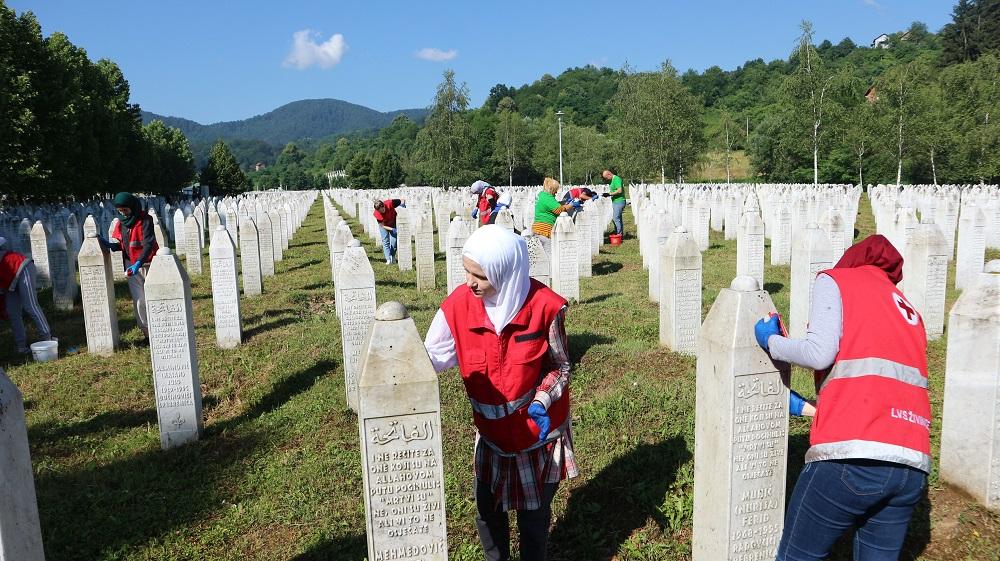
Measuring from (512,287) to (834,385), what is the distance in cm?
143

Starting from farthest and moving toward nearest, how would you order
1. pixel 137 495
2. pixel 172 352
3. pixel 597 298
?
pixel 597 298, pixel 172 352, pixel 137 495

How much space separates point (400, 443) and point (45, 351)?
798cm

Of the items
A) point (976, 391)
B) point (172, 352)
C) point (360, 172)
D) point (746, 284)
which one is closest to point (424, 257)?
point (172, 352)

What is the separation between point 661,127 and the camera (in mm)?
50844

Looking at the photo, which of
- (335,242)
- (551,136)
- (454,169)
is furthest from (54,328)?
(551,136)

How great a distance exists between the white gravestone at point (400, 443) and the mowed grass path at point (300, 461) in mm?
1268

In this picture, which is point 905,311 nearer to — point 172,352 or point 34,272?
point 172,352

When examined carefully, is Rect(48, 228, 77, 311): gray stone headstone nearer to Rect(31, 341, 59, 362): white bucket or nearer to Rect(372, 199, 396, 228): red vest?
Rect(31, 341, 59, 362): white bucket

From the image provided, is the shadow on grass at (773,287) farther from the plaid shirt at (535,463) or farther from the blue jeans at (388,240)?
the plaid shirt at (535,463)

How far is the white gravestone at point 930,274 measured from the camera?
8633 millimetres

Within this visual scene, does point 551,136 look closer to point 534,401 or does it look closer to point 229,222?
point 229,222

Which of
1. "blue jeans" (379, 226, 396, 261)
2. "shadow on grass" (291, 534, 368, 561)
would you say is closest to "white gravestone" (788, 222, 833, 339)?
Answer: "shadow on grass" (291, 534, 368, 561)

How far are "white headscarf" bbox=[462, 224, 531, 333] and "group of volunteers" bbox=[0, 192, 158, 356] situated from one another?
6997 millimetres

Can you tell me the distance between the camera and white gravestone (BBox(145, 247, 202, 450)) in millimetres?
6051
